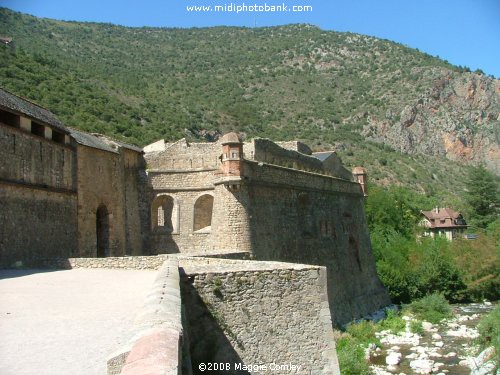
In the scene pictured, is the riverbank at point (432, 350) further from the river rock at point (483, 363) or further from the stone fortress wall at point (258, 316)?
the stone fortress wall at point (258, 316)

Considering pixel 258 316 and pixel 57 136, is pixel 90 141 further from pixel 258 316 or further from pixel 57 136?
pixel 258 316

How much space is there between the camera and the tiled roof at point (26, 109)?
61.3 ft

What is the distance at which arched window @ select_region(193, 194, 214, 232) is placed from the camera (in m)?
24.5

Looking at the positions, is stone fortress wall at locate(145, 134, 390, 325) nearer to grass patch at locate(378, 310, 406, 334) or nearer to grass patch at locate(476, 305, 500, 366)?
grass patch at locate(378, 310, 406, 334)

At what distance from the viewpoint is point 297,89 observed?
9238 centimetres

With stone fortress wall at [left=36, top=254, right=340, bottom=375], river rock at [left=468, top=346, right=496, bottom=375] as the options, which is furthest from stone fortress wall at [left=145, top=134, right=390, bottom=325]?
stone fortress wall at [left=36, top=254, right=340, bottom=375]

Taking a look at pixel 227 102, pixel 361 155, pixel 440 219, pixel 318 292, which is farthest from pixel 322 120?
pixel 318 292

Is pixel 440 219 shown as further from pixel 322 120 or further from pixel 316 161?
pixel 316 161

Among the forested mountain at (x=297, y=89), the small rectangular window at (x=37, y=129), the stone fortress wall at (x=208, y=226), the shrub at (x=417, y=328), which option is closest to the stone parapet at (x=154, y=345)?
the stone fortress wall at (x=208, y=226)

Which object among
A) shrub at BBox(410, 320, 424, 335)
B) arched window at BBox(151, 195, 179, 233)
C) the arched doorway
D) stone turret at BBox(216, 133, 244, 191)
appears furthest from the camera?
shrub at BBox(410, 320, 424, 335)

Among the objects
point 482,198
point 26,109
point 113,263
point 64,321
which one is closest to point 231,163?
point 113,263

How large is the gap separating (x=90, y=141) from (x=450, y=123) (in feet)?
271

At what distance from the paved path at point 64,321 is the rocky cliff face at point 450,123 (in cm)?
7960

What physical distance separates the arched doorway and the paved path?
9.40m
